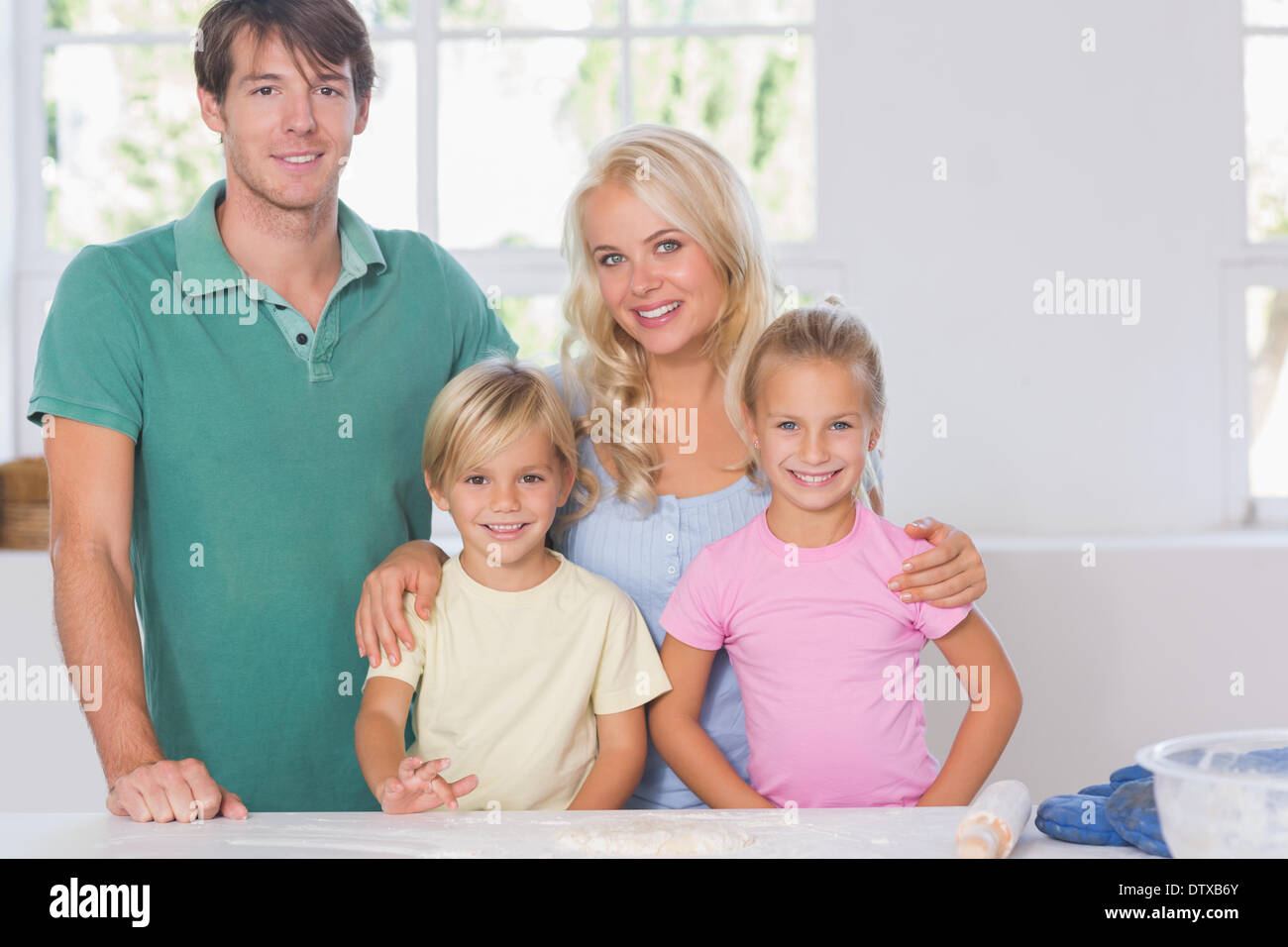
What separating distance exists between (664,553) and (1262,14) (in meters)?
2.19

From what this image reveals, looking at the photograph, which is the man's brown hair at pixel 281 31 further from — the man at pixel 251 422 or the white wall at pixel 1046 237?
the white wall at pixel 1046 237

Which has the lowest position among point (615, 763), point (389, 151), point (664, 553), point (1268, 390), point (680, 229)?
point (615, 763)

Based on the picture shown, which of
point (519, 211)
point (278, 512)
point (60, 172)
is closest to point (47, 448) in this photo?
point (278, 512)

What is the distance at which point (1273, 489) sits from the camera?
2787 mm

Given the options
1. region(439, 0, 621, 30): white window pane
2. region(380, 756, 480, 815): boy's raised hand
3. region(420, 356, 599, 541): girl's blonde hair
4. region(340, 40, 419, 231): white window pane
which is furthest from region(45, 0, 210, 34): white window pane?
region(380, 756, 480, 815): boy's raised hand

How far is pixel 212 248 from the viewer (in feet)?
5.01

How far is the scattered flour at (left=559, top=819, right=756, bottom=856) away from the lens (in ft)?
3.06

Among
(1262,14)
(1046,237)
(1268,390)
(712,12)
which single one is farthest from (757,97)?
(1268,390)

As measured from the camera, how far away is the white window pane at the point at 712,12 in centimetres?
278

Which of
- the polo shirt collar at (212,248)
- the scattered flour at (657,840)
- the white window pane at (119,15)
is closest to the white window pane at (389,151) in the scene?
the white window pane at (119,15)

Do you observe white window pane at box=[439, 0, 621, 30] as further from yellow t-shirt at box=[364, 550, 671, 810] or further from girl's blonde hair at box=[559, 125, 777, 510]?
yellow t-shirt at box=[364, 550, 671, 810]

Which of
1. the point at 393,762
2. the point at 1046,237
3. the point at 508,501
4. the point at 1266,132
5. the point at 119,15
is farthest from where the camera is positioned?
the point at 119,15

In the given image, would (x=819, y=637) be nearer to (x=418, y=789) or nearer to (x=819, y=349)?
(x=819, y=349)

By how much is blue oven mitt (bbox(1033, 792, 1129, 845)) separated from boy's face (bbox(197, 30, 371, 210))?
43.8 inches
